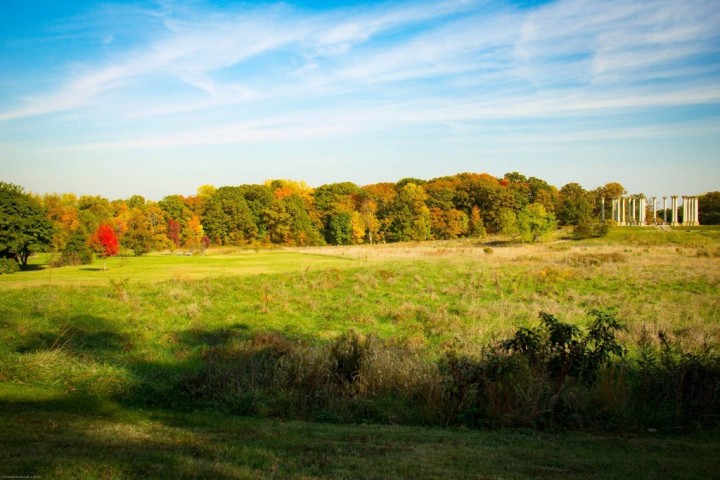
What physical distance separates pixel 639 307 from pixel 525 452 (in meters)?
18.2

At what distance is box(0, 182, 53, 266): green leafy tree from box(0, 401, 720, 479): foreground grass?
39387 millimetres

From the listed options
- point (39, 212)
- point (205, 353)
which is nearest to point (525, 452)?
point (205, 353)

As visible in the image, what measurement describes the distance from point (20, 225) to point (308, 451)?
147 feet

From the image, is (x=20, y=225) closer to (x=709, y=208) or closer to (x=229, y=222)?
(x=229, y=222)

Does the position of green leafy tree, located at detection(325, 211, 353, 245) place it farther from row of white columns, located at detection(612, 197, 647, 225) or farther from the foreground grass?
the foreground grass

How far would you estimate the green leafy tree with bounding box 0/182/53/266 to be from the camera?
4119cm

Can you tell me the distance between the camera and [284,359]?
12320 millimetres

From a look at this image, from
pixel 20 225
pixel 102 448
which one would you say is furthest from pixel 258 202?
pixel 102 448

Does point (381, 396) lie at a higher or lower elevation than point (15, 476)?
lower

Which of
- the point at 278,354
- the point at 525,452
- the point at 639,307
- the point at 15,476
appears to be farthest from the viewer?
the point at 639,307

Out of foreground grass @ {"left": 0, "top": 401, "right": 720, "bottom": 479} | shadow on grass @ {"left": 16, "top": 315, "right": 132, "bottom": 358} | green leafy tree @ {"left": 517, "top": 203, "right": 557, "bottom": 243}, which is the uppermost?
green leafy tree @ {"left": 517, "top": 203, "right": 557, "bottom": 243}

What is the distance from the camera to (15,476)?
5.55m

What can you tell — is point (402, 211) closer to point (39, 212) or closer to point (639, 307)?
point (39, 212)

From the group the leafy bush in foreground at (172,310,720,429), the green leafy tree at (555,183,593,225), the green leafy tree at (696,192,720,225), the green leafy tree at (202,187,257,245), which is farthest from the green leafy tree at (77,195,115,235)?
the green leafy tree at (696,192,720,225)
